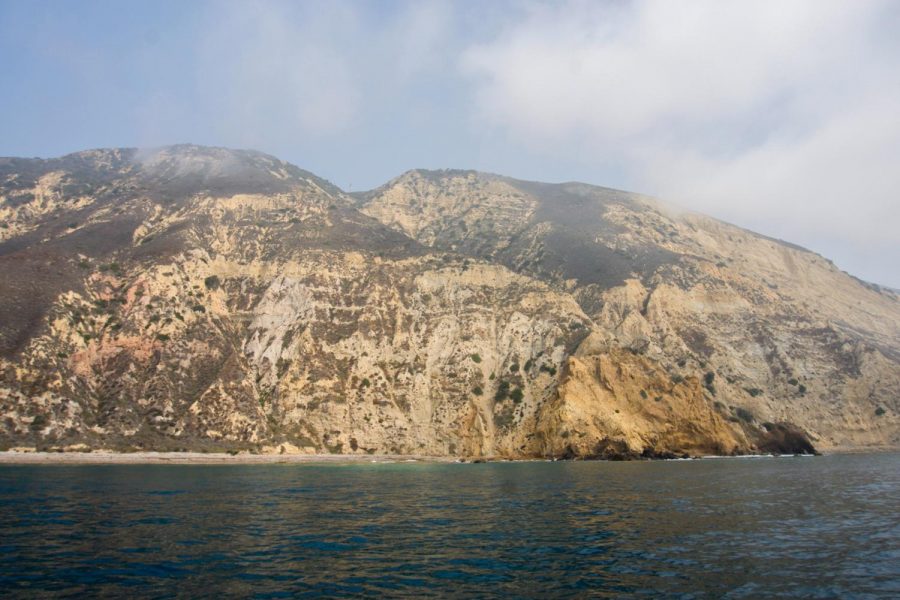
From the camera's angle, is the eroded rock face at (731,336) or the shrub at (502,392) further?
the eroded rock face at (731,336)

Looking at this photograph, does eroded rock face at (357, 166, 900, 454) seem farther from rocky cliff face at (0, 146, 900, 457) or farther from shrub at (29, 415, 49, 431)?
shrub at (29, 415, 49, 431)

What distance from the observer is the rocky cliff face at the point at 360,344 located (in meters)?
91.9

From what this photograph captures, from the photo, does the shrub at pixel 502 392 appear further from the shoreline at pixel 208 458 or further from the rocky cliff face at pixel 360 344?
the shoreline at pixel 208 458

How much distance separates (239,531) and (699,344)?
122m

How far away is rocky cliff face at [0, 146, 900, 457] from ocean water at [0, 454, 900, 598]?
163 ft

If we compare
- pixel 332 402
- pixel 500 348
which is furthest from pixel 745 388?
pixel 332 402

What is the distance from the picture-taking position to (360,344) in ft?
364

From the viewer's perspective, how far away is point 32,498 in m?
34.8

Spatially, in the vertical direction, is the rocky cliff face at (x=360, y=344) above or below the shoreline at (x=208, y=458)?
above

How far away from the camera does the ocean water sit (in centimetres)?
1758

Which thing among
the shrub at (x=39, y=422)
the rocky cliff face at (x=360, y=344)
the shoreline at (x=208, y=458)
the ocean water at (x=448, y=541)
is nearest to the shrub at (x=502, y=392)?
the rocky cliff face at (x=360, y=344)

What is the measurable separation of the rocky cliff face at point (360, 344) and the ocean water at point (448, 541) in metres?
49.8

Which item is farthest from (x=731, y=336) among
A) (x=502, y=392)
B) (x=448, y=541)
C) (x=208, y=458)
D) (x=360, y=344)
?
(x=448, y=541)

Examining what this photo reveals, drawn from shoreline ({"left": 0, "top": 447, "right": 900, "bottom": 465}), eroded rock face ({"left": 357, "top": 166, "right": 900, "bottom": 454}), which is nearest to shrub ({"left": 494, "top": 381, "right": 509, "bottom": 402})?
shoreline ({"left": 0, "top": 447, "right": 900, "bottom": 465})
